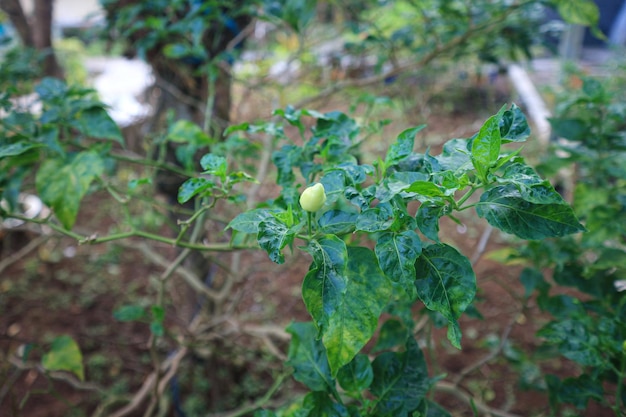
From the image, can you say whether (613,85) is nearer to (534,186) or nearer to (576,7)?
(576,7)

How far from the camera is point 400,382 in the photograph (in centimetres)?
69

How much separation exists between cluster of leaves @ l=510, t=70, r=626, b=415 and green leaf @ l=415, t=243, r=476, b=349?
35cm

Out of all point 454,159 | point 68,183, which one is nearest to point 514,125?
point 454,159

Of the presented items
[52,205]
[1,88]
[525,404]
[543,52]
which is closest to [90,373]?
[1,88]

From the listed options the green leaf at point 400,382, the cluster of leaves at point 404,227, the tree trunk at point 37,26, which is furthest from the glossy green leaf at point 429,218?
the tree trunk at point 37,26

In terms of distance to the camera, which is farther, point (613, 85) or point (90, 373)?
point (613, 85)

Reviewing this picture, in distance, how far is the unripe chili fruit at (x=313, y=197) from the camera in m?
0.53

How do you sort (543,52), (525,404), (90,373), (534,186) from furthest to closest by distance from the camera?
(543,52) → (90,373) → (525,404) → (534,186)

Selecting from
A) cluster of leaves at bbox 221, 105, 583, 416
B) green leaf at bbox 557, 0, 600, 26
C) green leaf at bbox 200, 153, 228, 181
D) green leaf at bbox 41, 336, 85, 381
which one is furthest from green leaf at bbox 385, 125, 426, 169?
green leaf at bbox 41, 336, 85, 381

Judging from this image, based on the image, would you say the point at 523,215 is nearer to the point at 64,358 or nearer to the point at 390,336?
the point at 390,336

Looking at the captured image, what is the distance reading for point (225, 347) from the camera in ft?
5.99

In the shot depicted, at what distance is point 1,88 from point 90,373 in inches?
47.6

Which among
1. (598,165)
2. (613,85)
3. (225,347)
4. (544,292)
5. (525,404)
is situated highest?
(598,165)

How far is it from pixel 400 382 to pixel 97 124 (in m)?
0.79
